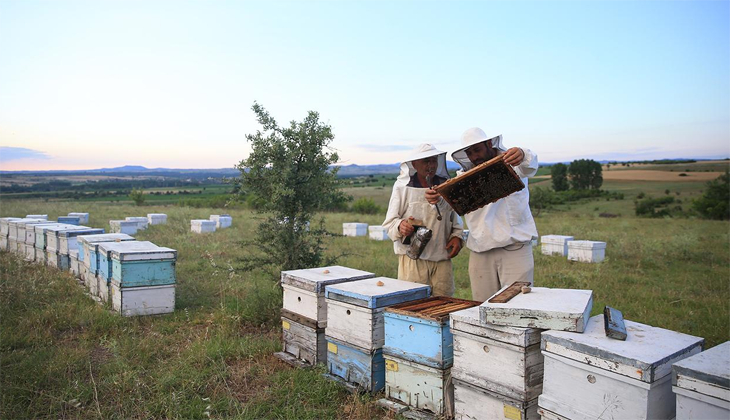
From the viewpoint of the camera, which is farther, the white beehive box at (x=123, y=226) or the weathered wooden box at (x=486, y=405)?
the white beehive box at (x=123, y=226)

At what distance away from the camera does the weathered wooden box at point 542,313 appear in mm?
2962

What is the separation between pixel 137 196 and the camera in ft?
117

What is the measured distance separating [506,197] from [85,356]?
4709 mm

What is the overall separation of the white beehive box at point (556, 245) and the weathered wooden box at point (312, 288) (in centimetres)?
884

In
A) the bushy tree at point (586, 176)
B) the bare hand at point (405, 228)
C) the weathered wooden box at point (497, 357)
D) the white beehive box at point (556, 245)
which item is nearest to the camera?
the weathered wooden box at point (497, 357)

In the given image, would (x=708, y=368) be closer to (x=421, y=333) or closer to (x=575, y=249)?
(x=421, y=333)

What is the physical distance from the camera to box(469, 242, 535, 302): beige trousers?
4.41 meters

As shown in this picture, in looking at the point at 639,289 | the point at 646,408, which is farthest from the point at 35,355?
the point at 639,289

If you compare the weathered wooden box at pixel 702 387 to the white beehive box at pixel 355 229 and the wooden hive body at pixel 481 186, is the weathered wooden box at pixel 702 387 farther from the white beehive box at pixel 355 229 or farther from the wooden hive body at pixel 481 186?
the white beehive box at pixel 355 229

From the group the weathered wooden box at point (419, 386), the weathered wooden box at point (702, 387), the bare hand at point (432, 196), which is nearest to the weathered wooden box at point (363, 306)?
the weathered wooden box at point (419, 386)

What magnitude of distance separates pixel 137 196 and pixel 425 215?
116 ft

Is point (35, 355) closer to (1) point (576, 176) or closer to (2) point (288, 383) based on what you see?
(2) point (288, 383)

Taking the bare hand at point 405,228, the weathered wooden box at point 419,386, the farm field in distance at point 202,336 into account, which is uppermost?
the bare hand at point 405,228

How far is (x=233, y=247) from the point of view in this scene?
13430 millimetres
